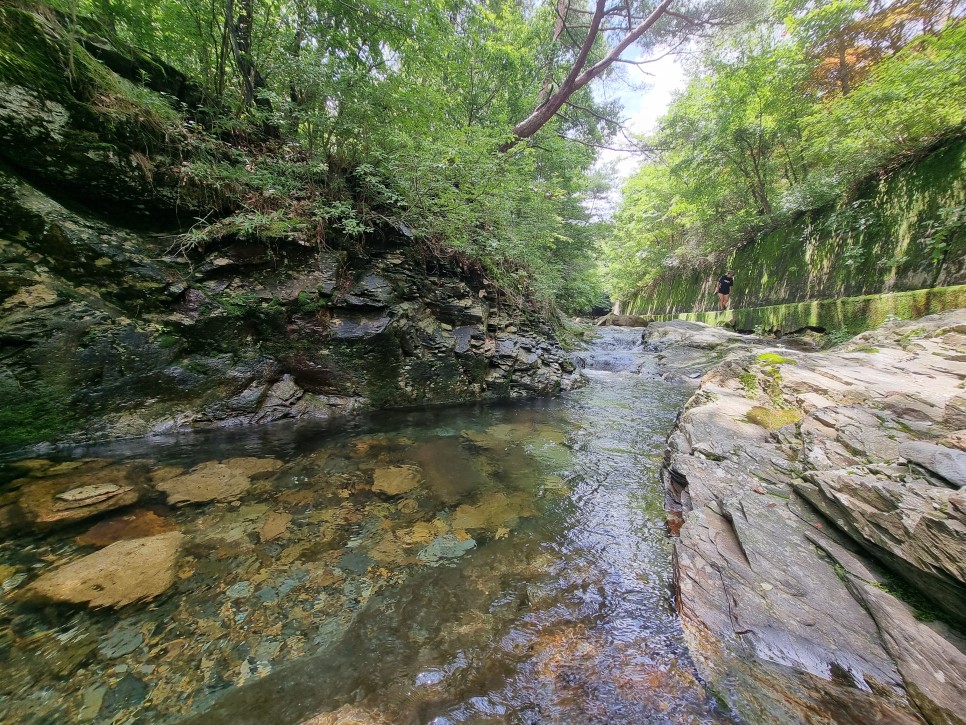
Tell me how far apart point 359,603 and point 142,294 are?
472 cm

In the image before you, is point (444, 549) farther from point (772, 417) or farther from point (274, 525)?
point (772, 417)

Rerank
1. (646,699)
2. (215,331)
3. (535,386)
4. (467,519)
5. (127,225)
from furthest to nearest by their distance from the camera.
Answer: (535,386) < (215,331) < (127,225) < (467,519) < (646,699)

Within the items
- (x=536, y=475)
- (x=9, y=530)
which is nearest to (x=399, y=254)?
(x=536, y=475)

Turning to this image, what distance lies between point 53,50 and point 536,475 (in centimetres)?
722

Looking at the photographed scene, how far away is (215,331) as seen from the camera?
4.88 m

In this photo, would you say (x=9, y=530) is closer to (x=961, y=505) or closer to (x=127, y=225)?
(x=127, y=225)

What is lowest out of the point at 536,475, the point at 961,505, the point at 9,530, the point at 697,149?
the point at 536,475

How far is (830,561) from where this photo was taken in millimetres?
2238

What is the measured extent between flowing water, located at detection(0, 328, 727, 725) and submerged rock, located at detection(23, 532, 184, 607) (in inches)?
2.4

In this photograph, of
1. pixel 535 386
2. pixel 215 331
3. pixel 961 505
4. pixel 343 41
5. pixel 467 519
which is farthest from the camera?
pixel 535 386

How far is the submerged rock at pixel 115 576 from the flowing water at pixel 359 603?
0.20ft

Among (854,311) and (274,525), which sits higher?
(854,311)

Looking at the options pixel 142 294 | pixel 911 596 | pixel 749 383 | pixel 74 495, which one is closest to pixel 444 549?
pixel 911 596

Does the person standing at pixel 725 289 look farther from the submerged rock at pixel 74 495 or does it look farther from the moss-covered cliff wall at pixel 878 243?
the submerged rock at pixel 74 495
